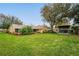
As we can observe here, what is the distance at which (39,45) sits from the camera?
1942mm

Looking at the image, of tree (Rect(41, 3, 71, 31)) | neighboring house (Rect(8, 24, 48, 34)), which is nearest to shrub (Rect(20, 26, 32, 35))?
neighboring house (Rect(8, 24, 48, 34))

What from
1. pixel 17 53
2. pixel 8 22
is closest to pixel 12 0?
pixel 8 22

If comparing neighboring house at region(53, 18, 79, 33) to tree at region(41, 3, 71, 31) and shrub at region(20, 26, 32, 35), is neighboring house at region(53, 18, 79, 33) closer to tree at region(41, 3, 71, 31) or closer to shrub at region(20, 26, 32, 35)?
tree at region(41, 3, 71, 31)

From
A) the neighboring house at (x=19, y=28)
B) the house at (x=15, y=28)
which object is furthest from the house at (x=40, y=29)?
the house at (x=15, y=28)

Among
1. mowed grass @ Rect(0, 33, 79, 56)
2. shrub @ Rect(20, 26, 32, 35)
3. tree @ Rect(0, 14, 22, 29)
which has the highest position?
tree @ Rect(0, 14, 22, 29)

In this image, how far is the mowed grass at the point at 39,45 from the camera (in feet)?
6.29

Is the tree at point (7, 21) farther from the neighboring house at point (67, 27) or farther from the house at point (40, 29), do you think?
the neighboring house at point (67, 27)

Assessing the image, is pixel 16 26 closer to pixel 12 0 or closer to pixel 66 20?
pixel 12 0

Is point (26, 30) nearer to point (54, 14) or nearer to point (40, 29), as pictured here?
point (40, 29)

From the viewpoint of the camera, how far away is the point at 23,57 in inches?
75.4

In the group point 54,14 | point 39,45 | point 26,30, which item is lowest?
point 39,45

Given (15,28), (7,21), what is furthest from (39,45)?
(7,21)

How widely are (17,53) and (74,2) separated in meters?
0.69

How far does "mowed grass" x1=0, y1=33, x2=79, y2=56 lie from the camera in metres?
1.92
